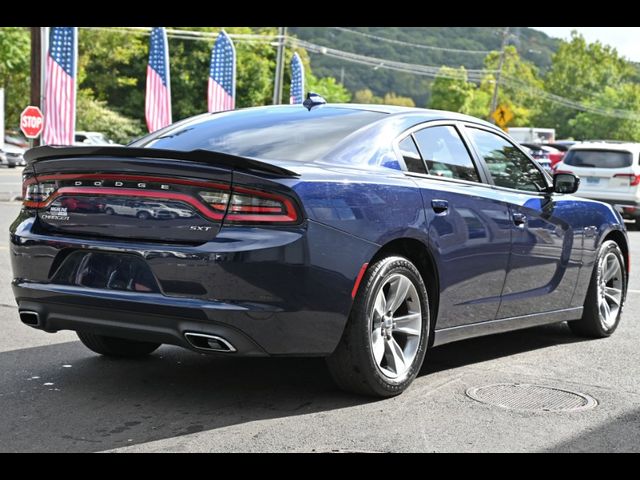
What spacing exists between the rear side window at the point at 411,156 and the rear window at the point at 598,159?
15393 mm

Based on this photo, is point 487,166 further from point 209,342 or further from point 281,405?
point 209,342

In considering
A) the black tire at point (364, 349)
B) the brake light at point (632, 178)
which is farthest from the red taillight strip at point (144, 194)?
the brake light at point (632, 178)

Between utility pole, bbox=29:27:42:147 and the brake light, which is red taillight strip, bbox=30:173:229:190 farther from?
utility pole, bbox=29:27:42:147

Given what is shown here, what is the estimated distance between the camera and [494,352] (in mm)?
6859

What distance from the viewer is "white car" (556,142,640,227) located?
65.6 ft

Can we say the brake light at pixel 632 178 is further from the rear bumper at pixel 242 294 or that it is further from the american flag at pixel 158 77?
the rear bumper at pixel 242 294

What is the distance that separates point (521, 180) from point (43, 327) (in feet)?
10.3

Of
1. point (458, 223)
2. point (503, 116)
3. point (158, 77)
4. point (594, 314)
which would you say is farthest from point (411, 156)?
point (503, 116)

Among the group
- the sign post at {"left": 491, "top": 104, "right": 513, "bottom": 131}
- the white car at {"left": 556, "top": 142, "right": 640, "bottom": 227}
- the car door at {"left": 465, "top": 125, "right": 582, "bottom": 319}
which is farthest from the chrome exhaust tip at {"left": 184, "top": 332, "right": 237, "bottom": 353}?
the sign post at {"left": 491, "top": 104, "right": 513, "bottom": 131}

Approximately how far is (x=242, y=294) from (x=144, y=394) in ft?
3.19

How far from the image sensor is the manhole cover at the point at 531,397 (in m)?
5.27

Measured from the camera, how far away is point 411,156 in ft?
18.7

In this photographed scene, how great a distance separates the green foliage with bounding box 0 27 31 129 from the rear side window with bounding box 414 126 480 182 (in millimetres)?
44948

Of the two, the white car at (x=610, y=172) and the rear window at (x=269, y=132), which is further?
the white car at (x=610, y=172)
